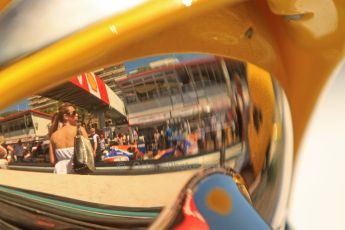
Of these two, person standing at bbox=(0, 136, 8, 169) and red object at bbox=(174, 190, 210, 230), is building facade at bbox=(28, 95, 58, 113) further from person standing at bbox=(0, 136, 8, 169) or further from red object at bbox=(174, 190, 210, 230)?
red object at bbox=(174, 190, 210, 230)

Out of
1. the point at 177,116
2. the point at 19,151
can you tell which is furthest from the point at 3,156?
the point at 177,116

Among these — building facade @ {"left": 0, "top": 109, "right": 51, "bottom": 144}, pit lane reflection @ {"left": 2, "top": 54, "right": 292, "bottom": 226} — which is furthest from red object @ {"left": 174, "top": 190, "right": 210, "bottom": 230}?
building facade @ {"left": 0, "top": 109, "right": 51, "bottom": 144}

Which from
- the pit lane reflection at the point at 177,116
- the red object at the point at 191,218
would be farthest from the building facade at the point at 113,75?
the red object at the point at 191,218

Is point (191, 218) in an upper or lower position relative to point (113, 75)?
lower

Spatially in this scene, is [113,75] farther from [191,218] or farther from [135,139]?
[191,218]

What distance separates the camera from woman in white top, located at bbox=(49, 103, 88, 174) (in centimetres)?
37

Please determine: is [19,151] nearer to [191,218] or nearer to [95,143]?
[95,143]

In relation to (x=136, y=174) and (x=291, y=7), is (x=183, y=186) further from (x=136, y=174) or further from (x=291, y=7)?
(x=291, y=7)

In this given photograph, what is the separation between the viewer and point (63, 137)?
14.7 inches

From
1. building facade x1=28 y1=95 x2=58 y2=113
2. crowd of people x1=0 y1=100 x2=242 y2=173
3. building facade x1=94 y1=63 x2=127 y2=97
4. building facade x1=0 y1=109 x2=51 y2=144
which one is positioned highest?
building facade x1=94 y1=63 x2=127 y2=97

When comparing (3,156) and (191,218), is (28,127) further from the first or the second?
(191,218)

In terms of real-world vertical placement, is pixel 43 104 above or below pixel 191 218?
above

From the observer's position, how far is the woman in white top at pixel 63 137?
0.37 m

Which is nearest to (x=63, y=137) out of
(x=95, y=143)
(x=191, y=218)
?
(x=95, y=143)
